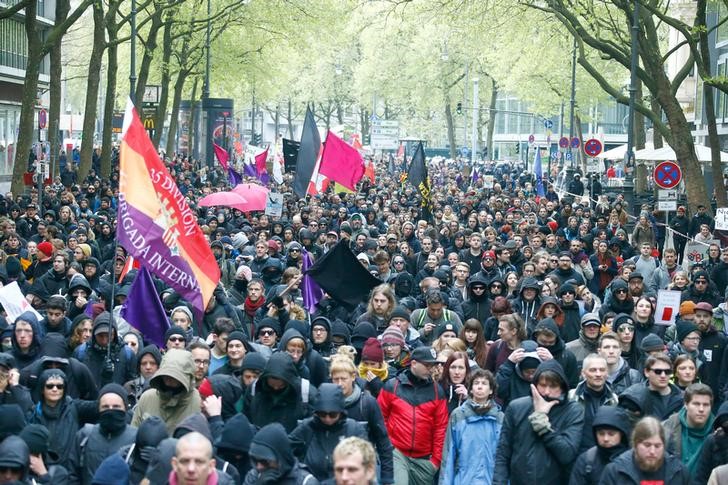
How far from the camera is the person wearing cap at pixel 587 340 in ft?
37.6

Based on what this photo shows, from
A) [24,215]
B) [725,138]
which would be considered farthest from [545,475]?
[725,138]

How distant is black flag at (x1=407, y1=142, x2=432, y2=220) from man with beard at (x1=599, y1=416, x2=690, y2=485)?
20.2 metres

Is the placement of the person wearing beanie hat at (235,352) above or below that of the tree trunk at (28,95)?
below

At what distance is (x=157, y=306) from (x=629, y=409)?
4199 mm

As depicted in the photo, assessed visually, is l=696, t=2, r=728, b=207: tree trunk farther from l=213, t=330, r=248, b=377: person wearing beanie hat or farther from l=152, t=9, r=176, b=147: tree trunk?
l=213, t=330, r=248, b=377: person wearing beanie hat

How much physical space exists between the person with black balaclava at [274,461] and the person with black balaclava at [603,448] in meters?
1.58

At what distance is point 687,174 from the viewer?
96.8ft

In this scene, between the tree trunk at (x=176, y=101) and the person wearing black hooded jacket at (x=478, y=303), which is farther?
the tree trunk at (x=176, y=101)

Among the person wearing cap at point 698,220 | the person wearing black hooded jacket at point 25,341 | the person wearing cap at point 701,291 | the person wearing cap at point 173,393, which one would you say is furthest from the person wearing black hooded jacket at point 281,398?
the person wearing cap at point 698,220

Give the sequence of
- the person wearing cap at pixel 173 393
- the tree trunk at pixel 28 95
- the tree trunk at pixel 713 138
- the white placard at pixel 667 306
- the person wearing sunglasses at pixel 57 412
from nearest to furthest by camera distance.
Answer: the person wearing cap at pixel 173 393, the person wearing sunglasses at pixel 57 412, the white placard at pixel 667 306, the tree trunk at pixel 713 138, the tree trunk at pixel 28 95

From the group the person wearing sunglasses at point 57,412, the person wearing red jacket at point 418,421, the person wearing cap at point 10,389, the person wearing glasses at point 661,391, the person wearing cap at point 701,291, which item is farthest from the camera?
the person wearing cap at point 701,291

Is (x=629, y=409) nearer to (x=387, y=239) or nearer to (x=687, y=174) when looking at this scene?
(x=387, y=239)

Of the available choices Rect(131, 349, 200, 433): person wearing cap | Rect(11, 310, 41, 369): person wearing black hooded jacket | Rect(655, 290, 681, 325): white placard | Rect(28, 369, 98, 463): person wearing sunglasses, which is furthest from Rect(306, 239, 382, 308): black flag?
Rect(131, 349, 200, 433): person wearing cap

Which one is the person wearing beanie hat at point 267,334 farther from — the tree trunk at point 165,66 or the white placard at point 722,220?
the tree trunk at point 165,66
